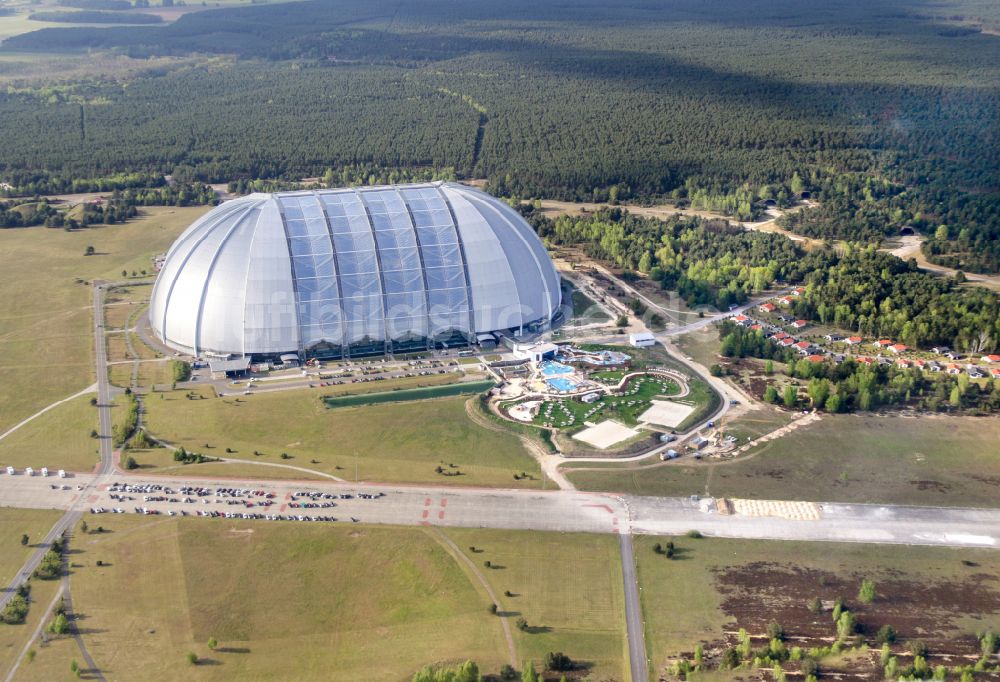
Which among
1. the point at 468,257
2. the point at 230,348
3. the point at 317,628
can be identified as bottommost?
the point at 317,628

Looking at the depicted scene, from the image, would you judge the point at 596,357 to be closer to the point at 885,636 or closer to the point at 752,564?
the point at 752,564

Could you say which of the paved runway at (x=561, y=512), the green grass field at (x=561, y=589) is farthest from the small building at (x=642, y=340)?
the green grass field at (x=561, y=589)

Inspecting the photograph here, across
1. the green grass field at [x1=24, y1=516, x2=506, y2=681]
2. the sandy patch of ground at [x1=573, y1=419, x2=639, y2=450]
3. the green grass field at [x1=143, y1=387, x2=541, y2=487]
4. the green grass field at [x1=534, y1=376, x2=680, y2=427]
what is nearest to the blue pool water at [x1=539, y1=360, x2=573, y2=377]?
the green grass field at [x1=534, y1=376, x2=680, y2=427]

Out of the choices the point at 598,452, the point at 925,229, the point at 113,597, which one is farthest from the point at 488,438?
the point at 925,229

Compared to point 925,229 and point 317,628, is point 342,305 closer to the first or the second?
point 317,628

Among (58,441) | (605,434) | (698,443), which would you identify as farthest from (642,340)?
(58,441)

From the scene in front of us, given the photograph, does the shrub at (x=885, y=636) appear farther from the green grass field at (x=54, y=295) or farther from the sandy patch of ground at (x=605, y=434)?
the green grass field at (x=54, y=295)

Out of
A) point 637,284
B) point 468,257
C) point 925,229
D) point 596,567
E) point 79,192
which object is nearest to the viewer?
point 596,567

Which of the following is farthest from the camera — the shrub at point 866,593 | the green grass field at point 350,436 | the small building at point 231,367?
the small building at point 231,367
